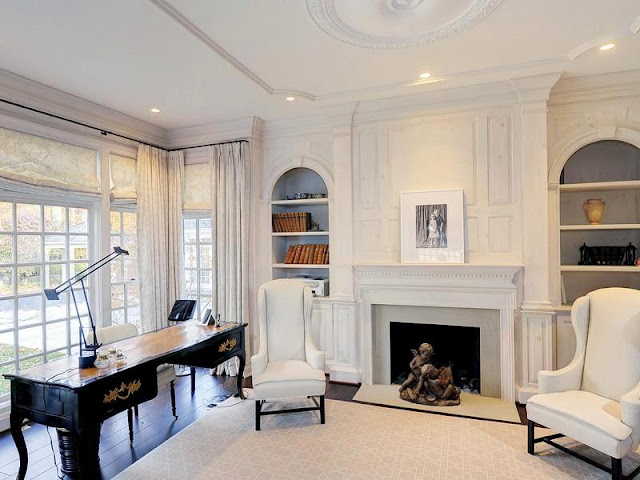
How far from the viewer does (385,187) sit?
12.9 feet

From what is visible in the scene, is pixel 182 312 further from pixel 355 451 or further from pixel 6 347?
pixel 355 451

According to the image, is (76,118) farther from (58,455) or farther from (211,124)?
(58,455)

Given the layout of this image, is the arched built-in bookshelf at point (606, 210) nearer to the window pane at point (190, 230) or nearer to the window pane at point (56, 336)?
the window pane at point (190, 230)

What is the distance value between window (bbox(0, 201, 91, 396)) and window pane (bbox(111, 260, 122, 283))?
33 centimetres

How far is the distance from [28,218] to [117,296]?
4.01 ft

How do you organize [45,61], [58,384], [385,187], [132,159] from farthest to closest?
1. [132,159]
2. [385,187]
3. [45,61]
4. [58,384]

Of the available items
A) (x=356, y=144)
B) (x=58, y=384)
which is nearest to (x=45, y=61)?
(x=58, y=384)

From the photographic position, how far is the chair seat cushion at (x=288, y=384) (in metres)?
3.01

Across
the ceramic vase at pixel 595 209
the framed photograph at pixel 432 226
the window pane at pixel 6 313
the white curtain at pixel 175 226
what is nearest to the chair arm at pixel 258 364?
the framed photograph at pixel 432 226

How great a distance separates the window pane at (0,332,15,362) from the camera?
3.18 m

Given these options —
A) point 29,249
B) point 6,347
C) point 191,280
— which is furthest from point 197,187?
point 6,347

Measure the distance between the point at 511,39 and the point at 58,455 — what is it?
430cm

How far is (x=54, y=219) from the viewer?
362 centimetres

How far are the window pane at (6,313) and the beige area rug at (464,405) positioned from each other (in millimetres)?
3052
